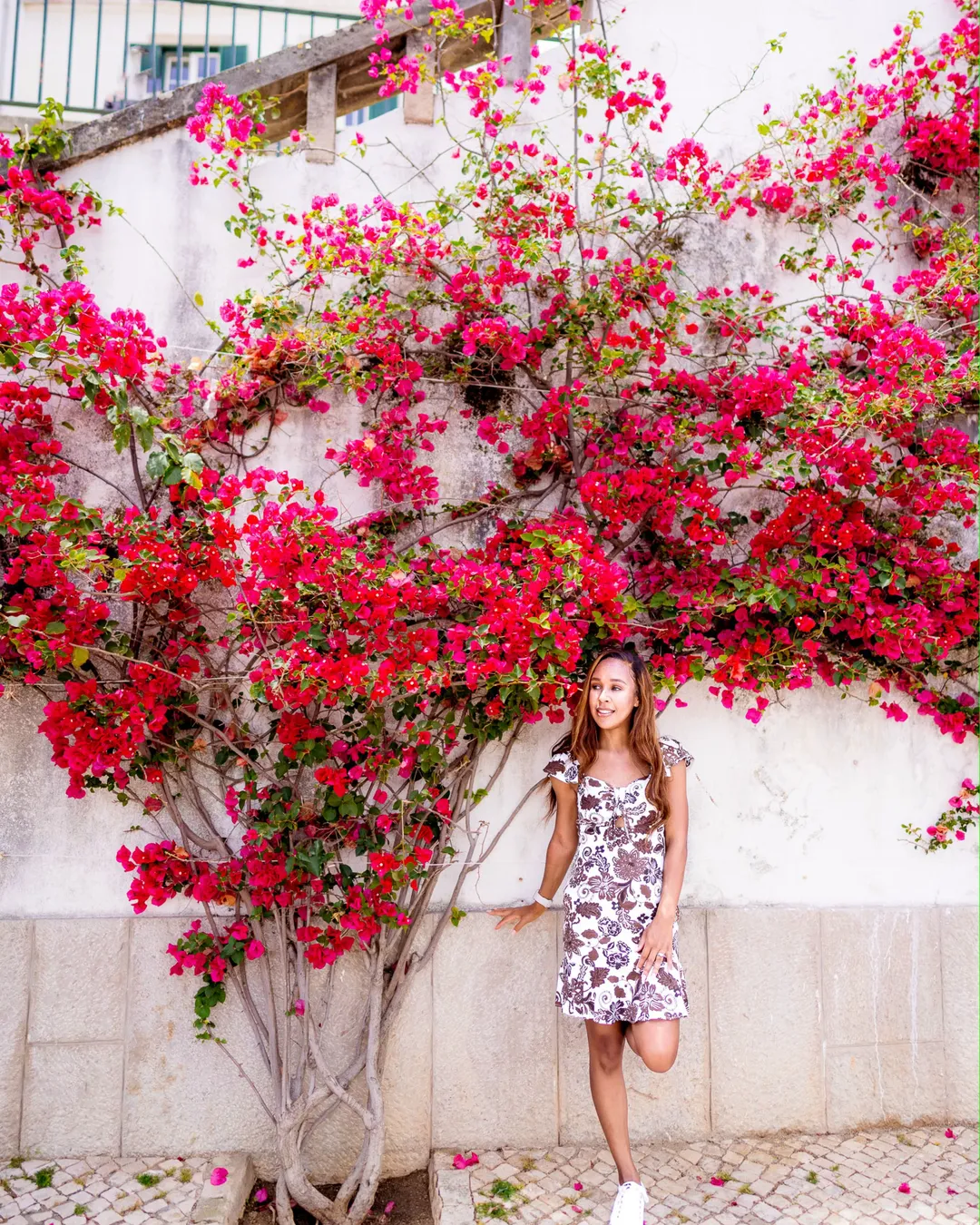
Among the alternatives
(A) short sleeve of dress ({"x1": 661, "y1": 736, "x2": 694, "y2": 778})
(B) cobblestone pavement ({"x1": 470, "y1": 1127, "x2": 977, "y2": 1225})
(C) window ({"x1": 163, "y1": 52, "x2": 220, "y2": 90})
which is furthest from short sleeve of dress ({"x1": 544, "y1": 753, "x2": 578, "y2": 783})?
(C) window ({"x1": 163, "y1": 52, "x2": 220, "y2": 90})

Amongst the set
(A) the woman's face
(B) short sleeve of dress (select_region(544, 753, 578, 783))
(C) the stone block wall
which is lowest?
(C) the stone block wall

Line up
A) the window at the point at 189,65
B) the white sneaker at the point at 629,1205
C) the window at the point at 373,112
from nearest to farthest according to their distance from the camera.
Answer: the white sneaker at the point at 629,1205 < the window at the point at 373,112 < the window at the point at 189,65

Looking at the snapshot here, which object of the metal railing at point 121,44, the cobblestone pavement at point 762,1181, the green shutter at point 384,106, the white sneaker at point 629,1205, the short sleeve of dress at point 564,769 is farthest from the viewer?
the metal railing at point 121,44

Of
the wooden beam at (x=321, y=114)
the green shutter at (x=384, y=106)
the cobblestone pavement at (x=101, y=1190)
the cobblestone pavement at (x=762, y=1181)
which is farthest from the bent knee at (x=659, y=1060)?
the green shutter at (x=384, y=106)

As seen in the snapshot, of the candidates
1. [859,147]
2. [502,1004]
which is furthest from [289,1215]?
[859,147]

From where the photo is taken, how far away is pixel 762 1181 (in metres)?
3.22

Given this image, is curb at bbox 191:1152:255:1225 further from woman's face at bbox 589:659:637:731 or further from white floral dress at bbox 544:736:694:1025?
woman's face at bbox 589:659:637:731

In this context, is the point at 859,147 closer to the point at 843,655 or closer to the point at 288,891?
the point at 843,655

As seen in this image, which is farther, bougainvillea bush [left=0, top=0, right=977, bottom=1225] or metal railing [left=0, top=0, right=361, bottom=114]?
metal railing [left=0, top=0, right=361, bottom=114]

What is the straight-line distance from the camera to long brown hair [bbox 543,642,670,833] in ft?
9.92

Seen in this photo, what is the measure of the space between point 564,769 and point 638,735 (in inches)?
11.6

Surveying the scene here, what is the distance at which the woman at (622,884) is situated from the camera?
290cm

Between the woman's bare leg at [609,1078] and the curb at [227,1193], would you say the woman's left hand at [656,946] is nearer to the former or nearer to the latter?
the woman's bare leg at [609,1078]

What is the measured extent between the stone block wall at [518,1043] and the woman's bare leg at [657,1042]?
638 millimetres
